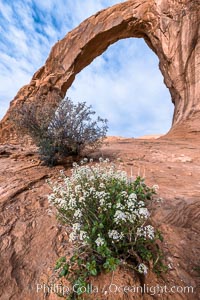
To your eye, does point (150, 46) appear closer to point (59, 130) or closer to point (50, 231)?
point (59, 130)

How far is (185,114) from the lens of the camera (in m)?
9.27

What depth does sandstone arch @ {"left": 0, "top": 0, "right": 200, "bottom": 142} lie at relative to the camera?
9430 mm

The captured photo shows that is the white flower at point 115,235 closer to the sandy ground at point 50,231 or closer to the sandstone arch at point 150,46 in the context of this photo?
the sandy ground at point 50,231

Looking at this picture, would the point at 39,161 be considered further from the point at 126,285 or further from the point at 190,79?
the point at 190,79

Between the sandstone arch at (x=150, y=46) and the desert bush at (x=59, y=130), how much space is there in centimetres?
340

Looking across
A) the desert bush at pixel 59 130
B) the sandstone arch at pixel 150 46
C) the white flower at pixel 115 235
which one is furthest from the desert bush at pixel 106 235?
the sandstone arch at pixel 150 46

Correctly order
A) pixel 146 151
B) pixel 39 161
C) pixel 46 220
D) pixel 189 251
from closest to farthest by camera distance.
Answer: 1. pixel 189 251
2. pixel 46 220
3. pixel 39 161
4. pixel 146 151

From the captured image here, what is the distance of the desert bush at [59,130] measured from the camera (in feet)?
14.5

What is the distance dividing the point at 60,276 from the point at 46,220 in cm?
100

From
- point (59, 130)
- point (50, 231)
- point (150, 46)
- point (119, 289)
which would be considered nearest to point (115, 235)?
point (119, 289)

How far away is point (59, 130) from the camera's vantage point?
4.30 m

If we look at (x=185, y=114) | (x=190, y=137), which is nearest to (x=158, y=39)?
(x=185, y=114)

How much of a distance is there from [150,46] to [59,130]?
33.0 feet

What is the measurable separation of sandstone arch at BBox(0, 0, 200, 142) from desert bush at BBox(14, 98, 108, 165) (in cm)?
340
